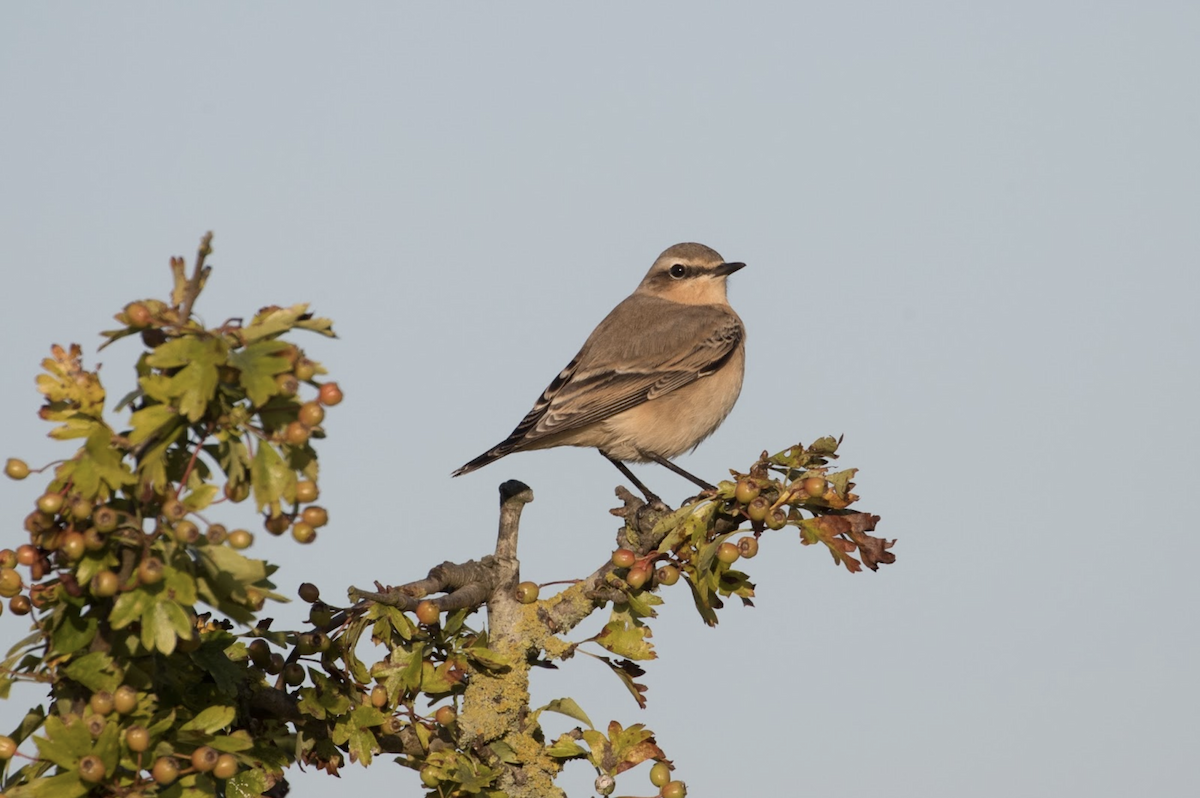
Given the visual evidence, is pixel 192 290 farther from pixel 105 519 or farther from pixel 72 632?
pixel 72 632

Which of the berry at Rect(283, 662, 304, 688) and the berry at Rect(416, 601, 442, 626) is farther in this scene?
the berry at Rect(416, 601, 442, 626)

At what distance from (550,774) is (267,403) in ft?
7.70

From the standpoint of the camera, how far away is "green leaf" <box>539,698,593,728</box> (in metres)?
5.29

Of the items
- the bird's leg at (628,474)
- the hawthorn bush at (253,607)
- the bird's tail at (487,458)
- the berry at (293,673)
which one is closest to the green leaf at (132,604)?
the hawthorn bush at (253,607)

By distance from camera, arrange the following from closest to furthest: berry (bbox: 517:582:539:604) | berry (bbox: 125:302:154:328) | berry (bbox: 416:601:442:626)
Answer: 1. berry (bbox: 125:302:154:328)
2. berry (bbox: 416:601:442:626)
3. berry (bbox: 517:582:539:604)

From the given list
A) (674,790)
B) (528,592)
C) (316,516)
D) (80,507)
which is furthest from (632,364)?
(80,507)

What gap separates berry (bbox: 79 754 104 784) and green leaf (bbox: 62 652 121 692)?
0.21 meters

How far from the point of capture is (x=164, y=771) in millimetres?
3828

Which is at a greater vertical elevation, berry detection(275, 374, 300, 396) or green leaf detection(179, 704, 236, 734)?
berry detection(275, 374, 300, 396)

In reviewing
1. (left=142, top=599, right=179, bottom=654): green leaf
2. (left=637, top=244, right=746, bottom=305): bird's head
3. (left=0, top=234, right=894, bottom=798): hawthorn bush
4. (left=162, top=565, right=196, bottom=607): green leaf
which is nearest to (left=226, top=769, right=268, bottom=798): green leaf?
(left=0, top=234, right=894, bottom=798): hawthorn bush

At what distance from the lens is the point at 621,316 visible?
38.3 feet

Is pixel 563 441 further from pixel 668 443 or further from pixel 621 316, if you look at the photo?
pixel 621 316

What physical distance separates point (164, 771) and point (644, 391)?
6.89 m

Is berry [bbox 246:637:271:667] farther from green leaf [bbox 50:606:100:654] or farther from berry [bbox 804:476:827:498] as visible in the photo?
berry [bbox 804:476:827:498]
